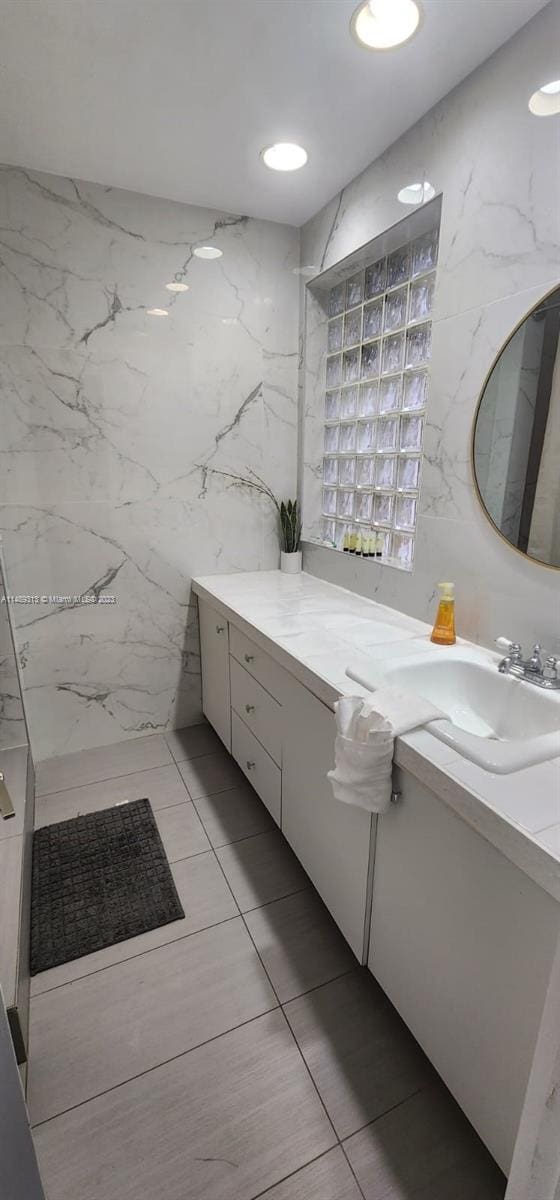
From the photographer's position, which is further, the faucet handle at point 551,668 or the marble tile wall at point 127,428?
the marble tile wall at point 127,428

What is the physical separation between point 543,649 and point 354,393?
1.33 meters

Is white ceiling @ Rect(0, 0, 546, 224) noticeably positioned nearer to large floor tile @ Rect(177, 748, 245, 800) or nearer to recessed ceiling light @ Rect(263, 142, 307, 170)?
recessed ceiling light @ Rect(263, 142, 307, 170)

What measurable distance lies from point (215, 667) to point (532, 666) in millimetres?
1383

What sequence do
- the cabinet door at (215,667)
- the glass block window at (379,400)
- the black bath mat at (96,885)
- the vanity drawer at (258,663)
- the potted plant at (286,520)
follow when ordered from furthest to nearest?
the potted plant at (286,520) → the cabinet door at (215,667) → the glass block window at (379,400) → the vanity drawer at (258,663) → the black bath mat at (96,885)

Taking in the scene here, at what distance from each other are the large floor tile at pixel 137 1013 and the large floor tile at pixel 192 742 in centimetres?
97

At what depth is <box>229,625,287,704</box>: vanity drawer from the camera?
1.58 m

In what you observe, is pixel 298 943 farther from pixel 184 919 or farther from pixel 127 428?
pixel 127 428

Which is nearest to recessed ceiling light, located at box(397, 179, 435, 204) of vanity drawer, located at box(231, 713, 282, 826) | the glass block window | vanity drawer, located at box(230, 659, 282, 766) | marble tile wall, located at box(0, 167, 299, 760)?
the glass block window

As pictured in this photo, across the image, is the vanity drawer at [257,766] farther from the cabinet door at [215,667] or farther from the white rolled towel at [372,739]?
the white rolled towel at [372,739]

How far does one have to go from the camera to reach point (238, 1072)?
112 cm

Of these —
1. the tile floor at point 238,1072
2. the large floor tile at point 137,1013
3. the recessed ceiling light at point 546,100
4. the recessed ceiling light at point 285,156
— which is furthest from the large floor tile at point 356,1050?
the recessed ceiling light at point 285,156

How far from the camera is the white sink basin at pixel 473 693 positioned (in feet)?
3.71

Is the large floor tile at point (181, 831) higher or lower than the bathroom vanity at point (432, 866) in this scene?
lower

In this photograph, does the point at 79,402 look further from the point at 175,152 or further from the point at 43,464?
the point at 175,152
